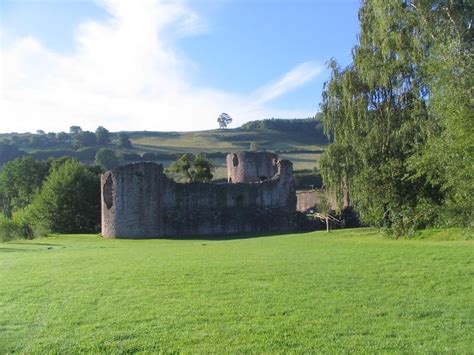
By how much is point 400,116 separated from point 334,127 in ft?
9.92

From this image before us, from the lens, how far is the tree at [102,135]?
3457 inches

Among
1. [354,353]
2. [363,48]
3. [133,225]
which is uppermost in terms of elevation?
[363,48]

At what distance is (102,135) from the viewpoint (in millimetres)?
89500

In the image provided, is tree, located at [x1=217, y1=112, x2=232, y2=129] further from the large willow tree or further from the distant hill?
the large willow tree

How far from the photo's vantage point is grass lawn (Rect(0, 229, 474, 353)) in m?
6.44

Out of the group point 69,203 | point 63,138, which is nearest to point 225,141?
point 63,138

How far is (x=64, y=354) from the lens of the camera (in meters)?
6.20

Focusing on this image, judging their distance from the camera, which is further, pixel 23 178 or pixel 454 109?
pixel 23 178

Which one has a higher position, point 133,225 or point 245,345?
point 133,225

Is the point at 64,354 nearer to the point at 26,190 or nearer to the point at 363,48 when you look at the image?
the point at 363,48

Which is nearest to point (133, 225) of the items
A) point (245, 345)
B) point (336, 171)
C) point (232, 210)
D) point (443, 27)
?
point (232, 210)

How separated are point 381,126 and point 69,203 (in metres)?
26.5

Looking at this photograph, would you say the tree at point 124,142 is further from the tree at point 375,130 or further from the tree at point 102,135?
the tree at point 375,130

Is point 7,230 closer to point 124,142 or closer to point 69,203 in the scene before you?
point 69,203
